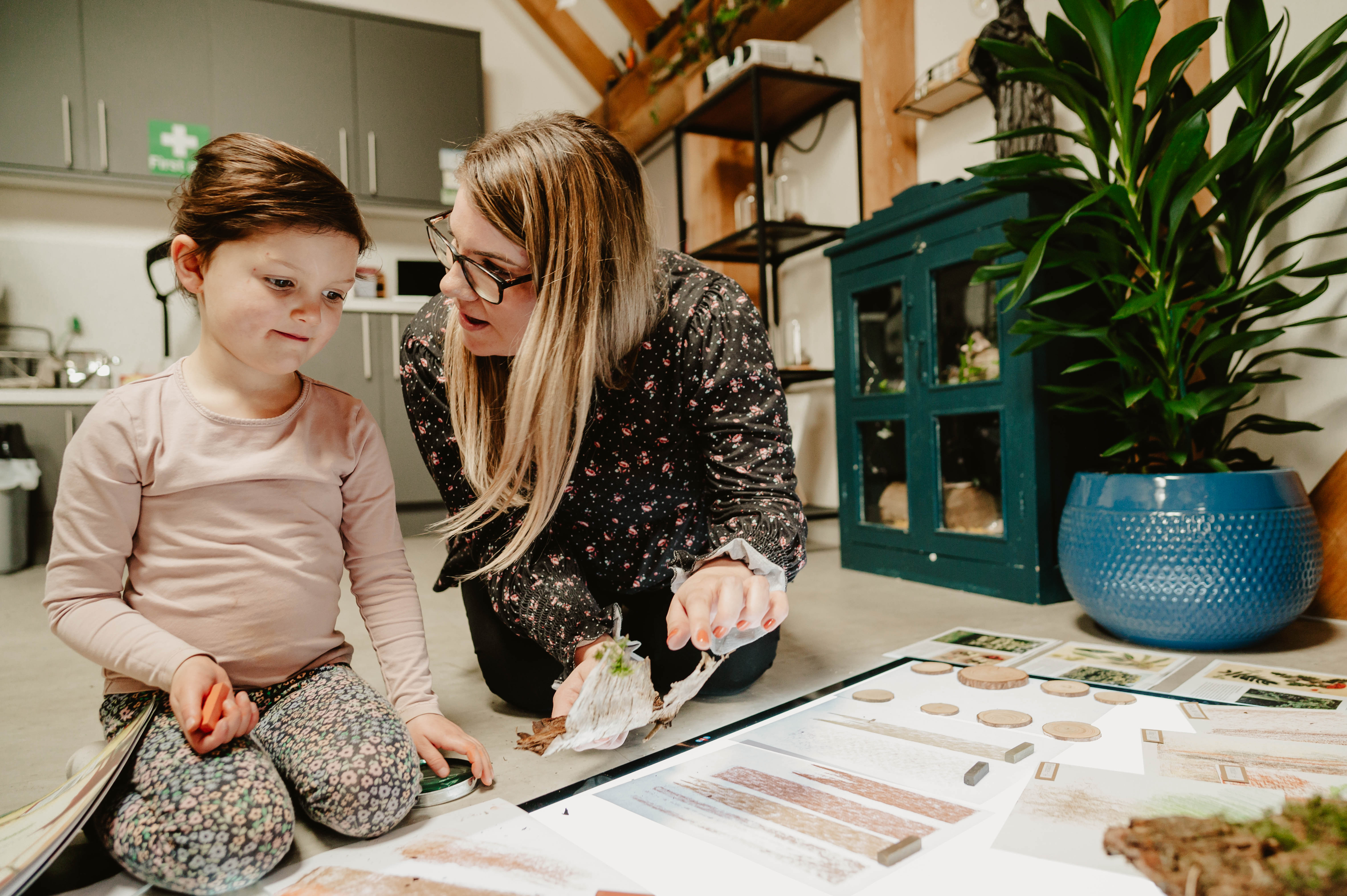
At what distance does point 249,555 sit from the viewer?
32.3 inches

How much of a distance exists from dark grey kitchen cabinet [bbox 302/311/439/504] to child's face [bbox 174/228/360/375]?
255cm

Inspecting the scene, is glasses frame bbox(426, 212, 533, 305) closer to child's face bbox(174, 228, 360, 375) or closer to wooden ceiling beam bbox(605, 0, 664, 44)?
child's face bbox(174, 228, 360, 375)

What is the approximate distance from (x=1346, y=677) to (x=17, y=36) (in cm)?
430

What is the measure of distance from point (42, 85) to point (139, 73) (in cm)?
33

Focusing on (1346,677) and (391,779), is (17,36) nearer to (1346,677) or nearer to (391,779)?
(391,779)

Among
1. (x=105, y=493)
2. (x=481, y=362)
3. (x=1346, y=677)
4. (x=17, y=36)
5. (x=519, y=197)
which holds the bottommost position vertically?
(x=1346, y=677)

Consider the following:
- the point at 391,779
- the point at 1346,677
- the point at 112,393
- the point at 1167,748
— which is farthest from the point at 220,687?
the point at 1346,677

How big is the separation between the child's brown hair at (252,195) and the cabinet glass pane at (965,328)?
1.36 m

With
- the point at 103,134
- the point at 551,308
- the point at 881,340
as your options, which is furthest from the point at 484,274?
the point at 103,134

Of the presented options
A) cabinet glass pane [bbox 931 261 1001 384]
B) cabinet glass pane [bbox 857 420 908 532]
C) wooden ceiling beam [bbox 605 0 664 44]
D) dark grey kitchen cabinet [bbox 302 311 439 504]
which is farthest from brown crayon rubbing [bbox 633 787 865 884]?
wooden ceiling beam [bbox 605 0 664 44]

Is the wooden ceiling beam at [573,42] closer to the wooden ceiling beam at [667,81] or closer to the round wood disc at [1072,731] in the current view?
the wooden ceiling beam at [667,81]

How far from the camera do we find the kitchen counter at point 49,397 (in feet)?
9.18

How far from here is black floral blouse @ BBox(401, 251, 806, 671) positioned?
995 mm

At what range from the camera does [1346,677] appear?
111 centimetres
